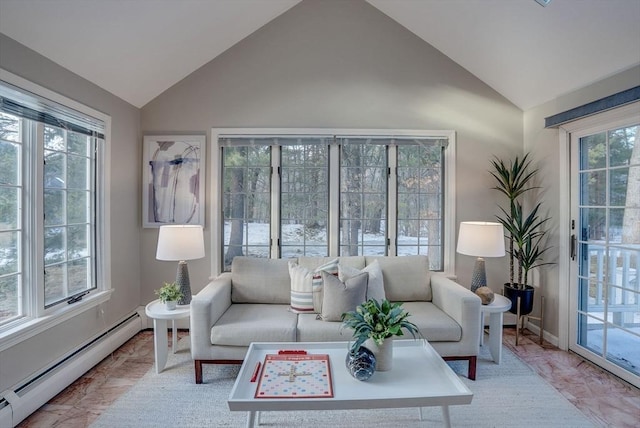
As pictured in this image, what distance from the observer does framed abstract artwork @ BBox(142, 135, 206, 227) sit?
11.1 ft

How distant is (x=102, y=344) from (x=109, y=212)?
113cm

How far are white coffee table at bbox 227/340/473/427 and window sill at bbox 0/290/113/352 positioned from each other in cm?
142

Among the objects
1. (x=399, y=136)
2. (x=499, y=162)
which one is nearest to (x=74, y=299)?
(x=399, y=136)

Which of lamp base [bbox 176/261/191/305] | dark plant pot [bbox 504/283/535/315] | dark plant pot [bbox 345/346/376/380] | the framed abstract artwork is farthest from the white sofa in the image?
the framed abstract artwork

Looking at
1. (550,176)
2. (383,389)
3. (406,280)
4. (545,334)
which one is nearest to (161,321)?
(383,389)

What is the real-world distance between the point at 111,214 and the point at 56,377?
1.33 metres

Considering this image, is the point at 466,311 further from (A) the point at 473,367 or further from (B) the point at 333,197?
(B) the point at 333,197

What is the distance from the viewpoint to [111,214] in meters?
2.98

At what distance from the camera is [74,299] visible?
255 centimetres

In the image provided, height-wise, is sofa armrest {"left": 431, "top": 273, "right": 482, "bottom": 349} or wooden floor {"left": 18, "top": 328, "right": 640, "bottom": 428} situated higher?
sofa armrest {"left": 431, "top": 273, "right": 482, "bottom": 349}

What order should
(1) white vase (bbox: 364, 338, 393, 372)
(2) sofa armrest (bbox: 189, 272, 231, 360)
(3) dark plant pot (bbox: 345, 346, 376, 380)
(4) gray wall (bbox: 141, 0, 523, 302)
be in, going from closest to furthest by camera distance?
1. (3) dark plant pot (bbox: 345, 346, 376, 380)
2. (1) white vase (bbox: 364, 338, 393, 372)
3. (2) sofa armrest (bbox: 189, 272, 231, 360)
4. (4) gray wall (bbox: 141, 0, 523, 302)

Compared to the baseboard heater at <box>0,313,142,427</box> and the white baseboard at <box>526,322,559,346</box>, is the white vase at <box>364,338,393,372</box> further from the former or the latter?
the white baseboard at <box>526,322,559,346</box>

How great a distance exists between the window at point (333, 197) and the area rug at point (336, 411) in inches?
50.3

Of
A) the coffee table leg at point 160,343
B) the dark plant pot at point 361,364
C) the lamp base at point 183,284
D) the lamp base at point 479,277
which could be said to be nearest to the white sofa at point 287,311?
the lamp base at point 183,284
